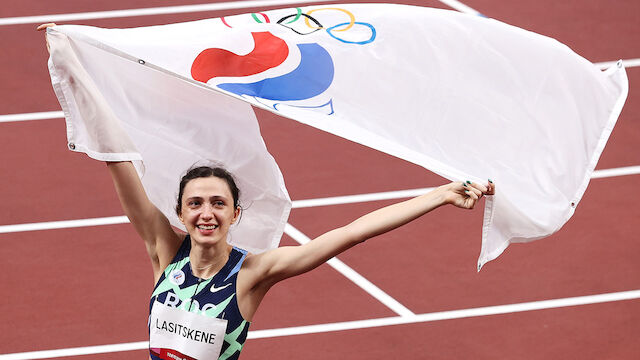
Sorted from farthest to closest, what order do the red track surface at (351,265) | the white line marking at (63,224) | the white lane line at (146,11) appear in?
the white lane line at (146,11), the white line marking at (63,224), the red track surface at (351,265)

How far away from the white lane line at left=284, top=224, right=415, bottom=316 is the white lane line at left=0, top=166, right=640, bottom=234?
0.43 metres

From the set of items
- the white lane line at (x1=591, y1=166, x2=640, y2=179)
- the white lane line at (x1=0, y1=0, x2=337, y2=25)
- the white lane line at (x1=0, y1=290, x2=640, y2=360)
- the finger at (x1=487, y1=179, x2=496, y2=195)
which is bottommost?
the white lane line at (x1=0, y1=290, x2=640, y2=360)

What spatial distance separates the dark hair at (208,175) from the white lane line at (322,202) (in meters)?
3.73

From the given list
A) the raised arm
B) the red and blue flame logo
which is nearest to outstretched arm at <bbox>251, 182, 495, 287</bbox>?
the raised arm

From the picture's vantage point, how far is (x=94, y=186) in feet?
29.2

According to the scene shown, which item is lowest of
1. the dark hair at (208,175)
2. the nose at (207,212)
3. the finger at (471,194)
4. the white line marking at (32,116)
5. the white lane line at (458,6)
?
the white line marking at (32,116)

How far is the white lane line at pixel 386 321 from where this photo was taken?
23.6 ft

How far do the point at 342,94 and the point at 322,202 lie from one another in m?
3.67

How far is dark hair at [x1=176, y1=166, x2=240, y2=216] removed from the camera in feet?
15.7

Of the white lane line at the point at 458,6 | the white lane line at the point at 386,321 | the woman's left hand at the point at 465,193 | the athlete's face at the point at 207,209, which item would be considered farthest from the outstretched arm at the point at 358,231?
the white lane line at the point at 458,6

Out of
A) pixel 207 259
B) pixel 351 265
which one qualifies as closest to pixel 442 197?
pixel 207 259

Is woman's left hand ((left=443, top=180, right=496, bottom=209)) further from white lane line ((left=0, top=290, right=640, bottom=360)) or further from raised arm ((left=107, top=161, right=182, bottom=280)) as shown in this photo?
white lane line ((left=0, top=290, right=640, bottom=360))

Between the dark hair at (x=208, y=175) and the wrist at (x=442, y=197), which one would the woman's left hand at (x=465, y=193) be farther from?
the dark hair at (x=208, y=175)

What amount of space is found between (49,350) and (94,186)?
1938 mm
